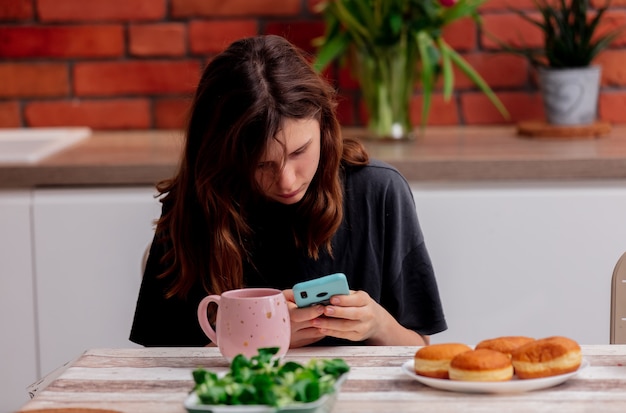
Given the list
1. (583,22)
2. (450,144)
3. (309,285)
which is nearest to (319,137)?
(309,285)

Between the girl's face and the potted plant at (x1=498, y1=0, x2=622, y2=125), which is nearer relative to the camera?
the girl's face

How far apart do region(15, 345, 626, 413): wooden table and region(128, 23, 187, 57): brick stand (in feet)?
4.56

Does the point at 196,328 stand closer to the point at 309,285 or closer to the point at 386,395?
the point at 309,285

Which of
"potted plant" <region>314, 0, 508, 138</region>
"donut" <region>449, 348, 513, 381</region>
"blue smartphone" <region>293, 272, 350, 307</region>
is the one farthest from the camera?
"potted plant" <region>314, 0, 508, 138</region>

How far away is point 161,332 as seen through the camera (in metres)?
1.46

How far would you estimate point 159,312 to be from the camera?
145cm

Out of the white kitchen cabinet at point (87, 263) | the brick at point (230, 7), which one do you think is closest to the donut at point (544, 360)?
the white kitchen cabinet at point (87, 263)

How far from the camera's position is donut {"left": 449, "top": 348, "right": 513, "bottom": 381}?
0.99m

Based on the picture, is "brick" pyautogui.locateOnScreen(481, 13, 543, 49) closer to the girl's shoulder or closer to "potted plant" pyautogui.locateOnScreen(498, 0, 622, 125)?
"potted plant" pyautogui.locateOnScreen(498, 0, 622, 125)

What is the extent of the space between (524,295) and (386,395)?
40.8 inches

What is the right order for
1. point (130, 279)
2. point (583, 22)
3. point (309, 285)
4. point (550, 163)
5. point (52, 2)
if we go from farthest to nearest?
point (52, 2), point (583, 22), point (130, 279), point (550, 163), point (309, 285)

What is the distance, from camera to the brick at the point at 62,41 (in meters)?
2.48

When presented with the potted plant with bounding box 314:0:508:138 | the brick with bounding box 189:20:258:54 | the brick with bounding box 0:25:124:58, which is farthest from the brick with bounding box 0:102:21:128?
the potted plant with bounding box 314:0:508:138

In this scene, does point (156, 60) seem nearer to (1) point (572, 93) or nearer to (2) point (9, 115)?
(2) point (9, 115)
